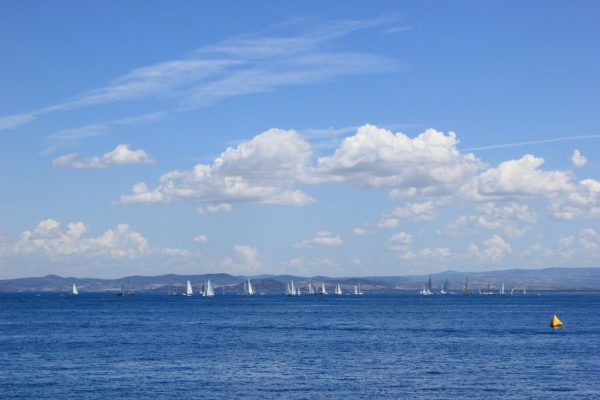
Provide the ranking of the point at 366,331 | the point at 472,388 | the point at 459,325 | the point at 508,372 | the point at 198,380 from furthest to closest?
the point at 459,325
the point at 366,331
the point at 508,372
the point at 198,380
the point at 472,388

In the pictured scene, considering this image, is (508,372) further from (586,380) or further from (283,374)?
(283,374)

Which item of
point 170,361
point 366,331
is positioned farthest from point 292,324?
point 170,361

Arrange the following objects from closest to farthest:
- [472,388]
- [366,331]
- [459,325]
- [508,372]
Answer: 1. [472,388]
2. [508,372]
3. [366,331]
4. [459,325]

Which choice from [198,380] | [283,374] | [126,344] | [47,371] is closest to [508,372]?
[283,374]

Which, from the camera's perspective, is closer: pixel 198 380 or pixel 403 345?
pixel 198 380

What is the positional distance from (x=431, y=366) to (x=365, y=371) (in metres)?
9.62

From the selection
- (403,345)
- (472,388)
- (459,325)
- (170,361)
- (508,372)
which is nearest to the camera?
(472,388)

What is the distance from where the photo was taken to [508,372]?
102 metres

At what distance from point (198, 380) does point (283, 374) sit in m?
10.3

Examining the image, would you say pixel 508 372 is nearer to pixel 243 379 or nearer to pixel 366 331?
pixel 243 379

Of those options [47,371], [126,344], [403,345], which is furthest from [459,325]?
[47,371]

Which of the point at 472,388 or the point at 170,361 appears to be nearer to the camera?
the point at 472,388

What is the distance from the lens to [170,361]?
113188mm

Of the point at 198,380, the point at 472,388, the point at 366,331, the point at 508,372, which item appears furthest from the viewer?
the point at 366,331
